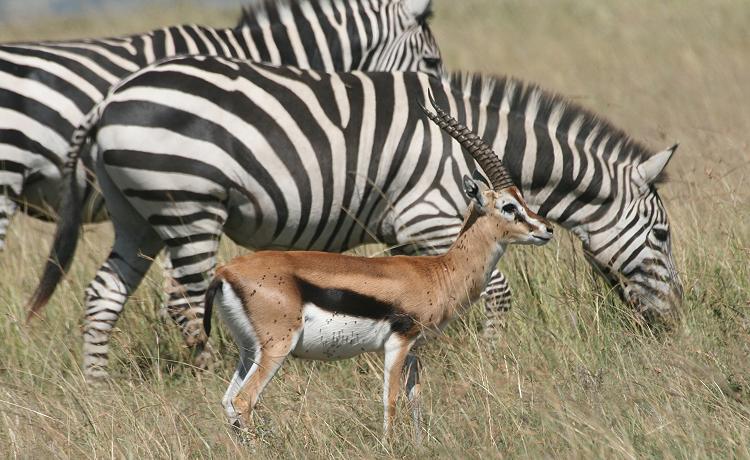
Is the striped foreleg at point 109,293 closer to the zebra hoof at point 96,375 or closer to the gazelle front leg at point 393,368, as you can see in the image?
the zebra hoof at point 96,375

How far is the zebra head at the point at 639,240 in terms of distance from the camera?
7.04 metres

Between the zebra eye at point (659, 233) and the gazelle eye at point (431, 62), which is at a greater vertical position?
the zebra eye at point (659, 233)

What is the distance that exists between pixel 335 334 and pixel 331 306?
5.4 inches

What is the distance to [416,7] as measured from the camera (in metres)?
9.52

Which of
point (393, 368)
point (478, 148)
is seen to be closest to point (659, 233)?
point (478, 148)

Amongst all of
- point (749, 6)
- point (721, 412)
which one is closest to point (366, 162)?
point (721, 412)

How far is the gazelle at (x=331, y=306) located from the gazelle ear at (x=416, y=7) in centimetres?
416

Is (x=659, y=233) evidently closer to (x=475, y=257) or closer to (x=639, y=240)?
(x=639, y=240)

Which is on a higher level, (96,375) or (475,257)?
(475,257)

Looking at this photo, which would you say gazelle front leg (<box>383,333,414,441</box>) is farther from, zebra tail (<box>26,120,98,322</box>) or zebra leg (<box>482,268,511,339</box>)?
zebra tail (<box>26,120,98,322</box>)

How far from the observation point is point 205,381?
649 cm

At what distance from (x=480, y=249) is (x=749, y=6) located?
1855 centimetres

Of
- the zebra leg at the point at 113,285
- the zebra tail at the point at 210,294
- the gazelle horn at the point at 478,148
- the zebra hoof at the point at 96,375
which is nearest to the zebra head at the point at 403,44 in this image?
the zebra leg at the point at 113,285

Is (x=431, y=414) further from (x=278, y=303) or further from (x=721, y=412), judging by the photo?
(x=721, y=412)
